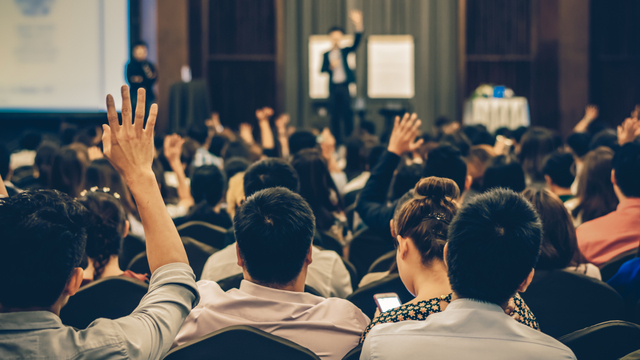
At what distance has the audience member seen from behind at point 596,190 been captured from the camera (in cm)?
280

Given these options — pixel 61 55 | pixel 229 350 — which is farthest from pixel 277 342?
pixel 61 55

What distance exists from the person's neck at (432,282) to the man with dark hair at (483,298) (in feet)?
0.83

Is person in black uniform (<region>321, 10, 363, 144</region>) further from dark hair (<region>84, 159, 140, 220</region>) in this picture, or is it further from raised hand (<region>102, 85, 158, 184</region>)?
raised hand (<region>102, 85, 158, 184</region>)

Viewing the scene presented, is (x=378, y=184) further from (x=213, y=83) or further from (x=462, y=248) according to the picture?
(x=213, y=83)

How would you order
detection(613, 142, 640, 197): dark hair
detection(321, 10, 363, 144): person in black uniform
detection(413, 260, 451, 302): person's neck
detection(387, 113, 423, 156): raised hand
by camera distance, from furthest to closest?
1. detection(321, 10, 363, 144): person in black uniform
2. detection(387, 113, 423, 156): raised hand
3. detection(613, 142, 640, 197): dark hair
4. detection(413, 260, 451, 302): person's neck

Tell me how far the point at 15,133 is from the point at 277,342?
8.11 metres

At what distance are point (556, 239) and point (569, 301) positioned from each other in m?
0.21

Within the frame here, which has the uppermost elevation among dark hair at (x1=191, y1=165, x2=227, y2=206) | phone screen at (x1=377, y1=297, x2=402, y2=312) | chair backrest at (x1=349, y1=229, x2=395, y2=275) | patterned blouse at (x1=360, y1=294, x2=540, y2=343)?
dark hair at (x1=191, y1=165, x2=227, y2=206)

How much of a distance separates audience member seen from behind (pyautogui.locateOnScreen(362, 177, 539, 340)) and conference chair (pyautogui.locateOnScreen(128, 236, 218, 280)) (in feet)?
3.52

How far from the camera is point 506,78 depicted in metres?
10.1

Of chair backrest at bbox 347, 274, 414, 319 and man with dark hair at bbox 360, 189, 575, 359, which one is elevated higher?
man with dark hair at bbox 360, 189, 575, 359

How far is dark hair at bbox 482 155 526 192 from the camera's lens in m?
2.80

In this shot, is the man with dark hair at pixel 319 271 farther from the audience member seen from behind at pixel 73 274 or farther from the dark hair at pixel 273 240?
the audience member seen from behind at pixel 73 274

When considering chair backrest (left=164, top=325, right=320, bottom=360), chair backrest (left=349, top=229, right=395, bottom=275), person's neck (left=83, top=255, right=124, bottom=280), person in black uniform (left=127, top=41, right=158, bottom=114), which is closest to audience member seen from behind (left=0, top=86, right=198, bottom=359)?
chair backrest (left=164, top=325, right=320, bottom=360)
